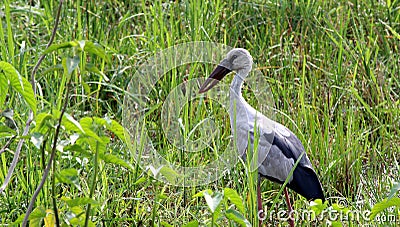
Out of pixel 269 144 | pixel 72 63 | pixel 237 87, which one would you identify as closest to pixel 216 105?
pixel 237 87

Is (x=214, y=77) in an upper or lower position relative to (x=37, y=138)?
lower

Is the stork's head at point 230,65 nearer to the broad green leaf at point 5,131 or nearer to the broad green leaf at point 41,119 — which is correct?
the broad green leaf at point 5,131

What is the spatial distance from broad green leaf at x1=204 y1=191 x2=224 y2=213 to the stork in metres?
1.26

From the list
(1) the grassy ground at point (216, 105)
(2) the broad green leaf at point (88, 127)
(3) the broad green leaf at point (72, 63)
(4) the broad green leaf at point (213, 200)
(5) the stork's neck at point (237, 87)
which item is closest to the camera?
(3) the broad green leaf at point (72, 63)

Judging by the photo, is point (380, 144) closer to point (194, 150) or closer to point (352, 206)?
point (352, 206)

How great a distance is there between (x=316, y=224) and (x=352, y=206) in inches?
6.9

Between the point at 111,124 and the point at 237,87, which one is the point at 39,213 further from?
the point at 237,87

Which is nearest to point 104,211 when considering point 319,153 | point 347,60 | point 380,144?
point 319,153

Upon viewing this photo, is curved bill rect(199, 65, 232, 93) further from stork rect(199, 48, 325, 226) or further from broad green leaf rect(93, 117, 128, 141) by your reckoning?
broad green leaf rect(93, 117, 128, 141)

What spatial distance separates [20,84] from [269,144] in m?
1.69

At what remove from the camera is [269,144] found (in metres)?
3.48

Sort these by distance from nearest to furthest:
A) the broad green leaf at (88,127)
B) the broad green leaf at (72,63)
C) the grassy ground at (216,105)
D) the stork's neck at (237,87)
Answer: the broad green leaf at (72,63) < the broad green leaf at (88,127) < the grassy ground at (216,105) < the stork's neck at (237,87)

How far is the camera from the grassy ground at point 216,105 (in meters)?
3.23

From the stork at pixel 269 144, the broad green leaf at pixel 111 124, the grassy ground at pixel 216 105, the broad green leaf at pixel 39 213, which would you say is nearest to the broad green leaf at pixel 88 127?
the broad green leaf at pixel 111 124
